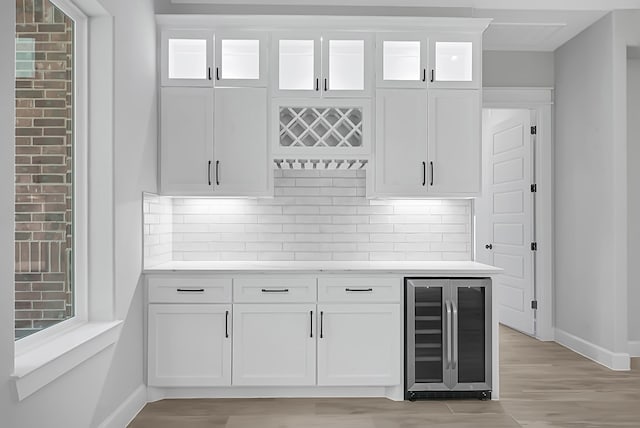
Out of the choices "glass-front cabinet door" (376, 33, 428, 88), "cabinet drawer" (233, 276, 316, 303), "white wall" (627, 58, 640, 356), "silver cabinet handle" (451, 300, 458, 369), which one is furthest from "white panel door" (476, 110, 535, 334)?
"cabinet drawer" (233, 276, 316, 303)

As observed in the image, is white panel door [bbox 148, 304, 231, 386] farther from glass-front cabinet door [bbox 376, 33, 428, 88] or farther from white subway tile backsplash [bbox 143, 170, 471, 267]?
glass-front cabinet door [bbox 376, 33, 428, 88]

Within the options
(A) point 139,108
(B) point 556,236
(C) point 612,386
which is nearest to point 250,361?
(A) point 139,108

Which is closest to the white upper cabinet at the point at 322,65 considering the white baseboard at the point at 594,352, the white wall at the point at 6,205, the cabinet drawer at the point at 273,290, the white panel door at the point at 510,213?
the cabinet drawer at the point at 273,290

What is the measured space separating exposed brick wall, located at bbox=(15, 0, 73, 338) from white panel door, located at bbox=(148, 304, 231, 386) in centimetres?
81

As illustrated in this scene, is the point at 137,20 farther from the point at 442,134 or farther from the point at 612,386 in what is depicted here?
the point at 612,386

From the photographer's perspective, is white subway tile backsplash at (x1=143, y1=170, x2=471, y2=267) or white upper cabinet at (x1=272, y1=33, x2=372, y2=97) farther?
white subway tile backsplash at (x1=143, y1=170, x2=471, y2=267)

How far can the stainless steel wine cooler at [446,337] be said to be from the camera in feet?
11.6

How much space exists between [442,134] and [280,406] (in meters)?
2.28

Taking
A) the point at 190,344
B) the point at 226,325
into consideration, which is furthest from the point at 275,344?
the point at 190,344

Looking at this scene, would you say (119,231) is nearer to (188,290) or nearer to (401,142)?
(188,290)

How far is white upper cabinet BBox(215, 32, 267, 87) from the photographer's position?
383 centimetres

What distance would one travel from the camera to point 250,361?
354 cm

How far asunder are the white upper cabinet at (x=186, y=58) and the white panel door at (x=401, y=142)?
51.4 inches

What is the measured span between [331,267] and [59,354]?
1882 mm
